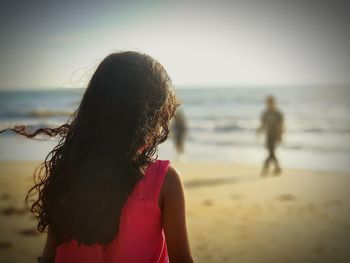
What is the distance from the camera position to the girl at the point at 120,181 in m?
1.41

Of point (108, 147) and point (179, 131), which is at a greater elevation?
point (108, 147)

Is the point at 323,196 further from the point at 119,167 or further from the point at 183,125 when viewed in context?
the point at 119,167

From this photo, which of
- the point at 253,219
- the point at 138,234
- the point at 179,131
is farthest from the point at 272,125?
the point at 138,234

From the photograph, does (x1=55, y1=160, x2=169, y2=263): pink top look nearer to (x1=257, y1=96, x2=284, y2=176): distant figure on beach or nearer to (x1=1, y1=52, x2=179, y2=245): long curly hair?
(x1=1, y1=52, x2=179, y2=245): long curly hair

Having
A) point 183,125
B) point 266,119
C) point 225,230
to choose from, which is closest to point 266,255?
point 225,230

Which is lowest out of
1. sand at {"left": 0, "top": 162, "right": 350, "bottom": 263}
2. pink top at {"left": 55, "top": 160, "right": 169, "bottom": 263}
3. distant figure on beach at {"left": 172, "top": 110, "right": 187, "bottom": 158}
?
sand at {"left": 0, "top": 162, "right": 350, "bottom": 263}

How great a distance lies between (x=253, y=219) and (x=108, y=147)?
5.77 metres

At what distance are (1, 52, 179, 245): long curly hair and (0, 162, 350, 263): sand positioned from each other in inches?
151

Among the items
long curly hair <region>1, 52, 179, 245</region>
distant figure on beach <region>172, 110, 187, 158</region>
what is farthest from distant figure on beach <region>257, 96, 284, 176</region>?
long curly hair <region>1, 52, 179, 245</region>

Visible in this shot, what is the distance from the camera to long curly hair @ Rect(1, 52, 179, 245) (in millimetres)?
1427

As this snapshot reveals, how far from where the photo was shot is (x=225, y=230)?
6148mm

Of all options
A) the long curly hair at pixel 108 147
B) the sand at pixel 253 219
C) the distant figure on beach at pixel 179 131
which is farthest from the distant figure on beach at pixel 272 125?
the long curly hair at pixel 108 147

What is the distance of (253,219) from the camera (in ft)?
22.2

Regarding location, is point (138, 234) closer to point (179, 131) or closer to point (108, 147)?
point (108, 147)
